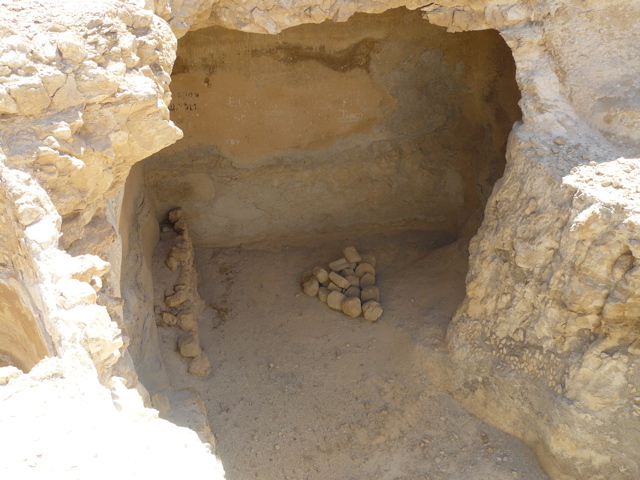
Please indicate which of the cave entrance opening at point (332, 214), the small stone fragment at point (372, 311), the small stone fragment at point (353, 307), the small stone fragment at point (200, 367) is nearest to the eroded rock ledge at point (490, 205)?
the cave entrance opening at point (332, 214)

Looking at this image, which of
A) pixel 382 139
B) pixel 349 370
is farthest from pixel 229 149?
pixel 349 370

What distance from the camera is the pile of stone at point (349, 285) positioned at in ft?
15.4

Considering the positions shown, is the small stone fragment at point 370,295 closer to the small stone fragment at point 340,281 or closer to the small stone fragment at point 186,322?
the small stone fragment at point 340,281

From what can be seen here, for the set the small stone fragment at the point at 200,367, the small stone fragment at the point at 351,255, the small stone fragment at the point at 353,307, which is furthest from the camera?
the small stone fragment at the point at 351,255

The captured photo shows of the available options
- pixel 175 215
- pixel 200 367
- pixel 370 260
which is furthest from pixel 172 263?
pixel 370 260

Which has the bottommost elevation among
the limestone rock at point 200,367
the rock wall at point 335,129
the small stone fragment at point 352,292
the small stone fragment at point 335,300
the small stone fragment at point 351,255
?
the limestone rock at point 200,367

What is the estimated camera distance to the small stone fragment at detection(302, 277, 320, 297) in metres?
4.95

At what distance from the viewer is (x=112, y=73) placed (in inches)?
99.4

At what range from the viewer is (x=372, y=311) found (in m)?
4.64

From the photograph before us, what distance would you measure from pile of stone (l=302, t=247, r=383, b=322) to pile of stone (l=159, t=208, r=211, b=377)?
965mm

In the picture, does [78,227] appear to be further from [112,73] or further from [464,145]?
[464,145]

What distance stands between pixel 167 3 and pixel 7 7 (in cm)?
93

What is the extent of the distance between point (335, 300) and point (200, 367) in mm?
1227

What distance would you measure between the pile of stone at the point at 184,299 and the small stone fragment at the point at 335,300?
105 cm
